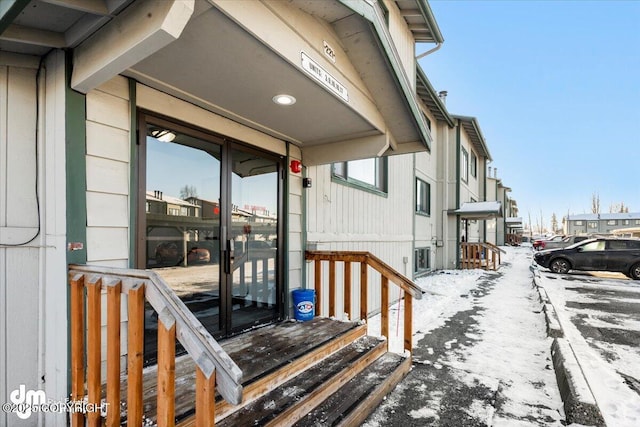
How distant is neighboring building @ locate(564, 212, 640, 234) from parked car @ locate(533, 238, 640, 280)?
186ft

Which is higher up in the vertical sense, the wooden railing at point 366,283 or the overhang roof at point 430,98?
the overhang roof at point 430,98

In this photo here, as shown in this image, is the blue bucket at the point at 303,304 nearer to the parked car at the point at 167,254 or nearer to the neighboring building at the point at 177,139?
the neighboring building at the point at 177,139

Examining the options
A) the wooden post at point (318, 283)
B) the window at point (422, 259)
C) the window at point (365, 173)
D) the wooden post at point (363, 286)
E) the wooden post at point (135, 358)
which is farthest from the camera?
the window at point (422, 259)

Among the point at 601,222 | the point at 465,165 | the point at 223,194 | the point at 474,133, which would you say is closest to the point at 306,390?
the point at 223,194

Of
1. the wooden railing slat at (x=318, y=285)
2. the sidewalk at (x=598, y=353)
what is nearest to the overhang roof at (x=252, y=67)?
the wooden railing slat at (x=318, y=285)

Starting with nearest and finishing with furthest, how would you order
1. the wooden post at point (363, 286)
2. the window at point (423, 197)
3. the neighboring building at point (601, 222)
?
the wooden post at point (363, 286) < the window at point (423, 197) < the neighboring building at point (601, 222)

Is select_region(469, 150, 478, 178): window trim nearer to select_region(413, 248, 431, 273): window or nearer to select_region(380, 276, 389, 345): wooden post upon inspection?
select_region(413, 248, 431, 273): window

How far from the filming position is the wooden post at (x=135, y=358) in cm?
151

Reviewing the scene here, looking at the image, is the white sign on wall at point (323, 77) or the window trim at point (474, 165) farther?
the window trim at point (474, 165)

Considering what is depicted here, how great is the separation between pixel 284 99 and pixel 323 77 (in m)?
0.41

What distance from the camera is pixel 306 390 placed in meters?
2.45

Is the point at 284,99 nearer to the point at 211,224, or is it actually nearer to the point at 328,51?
the point at 328,51

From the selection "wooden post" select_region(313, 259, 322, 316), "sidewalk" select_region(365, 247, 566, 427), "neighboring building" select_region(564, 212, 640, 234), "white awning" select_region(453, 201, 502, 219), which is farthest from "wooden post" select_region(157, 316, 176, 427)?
"neighboring building" select_region(564, 212, 640, 234)

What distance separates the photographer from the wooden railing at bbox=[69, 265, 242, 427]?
1289 millimetres
